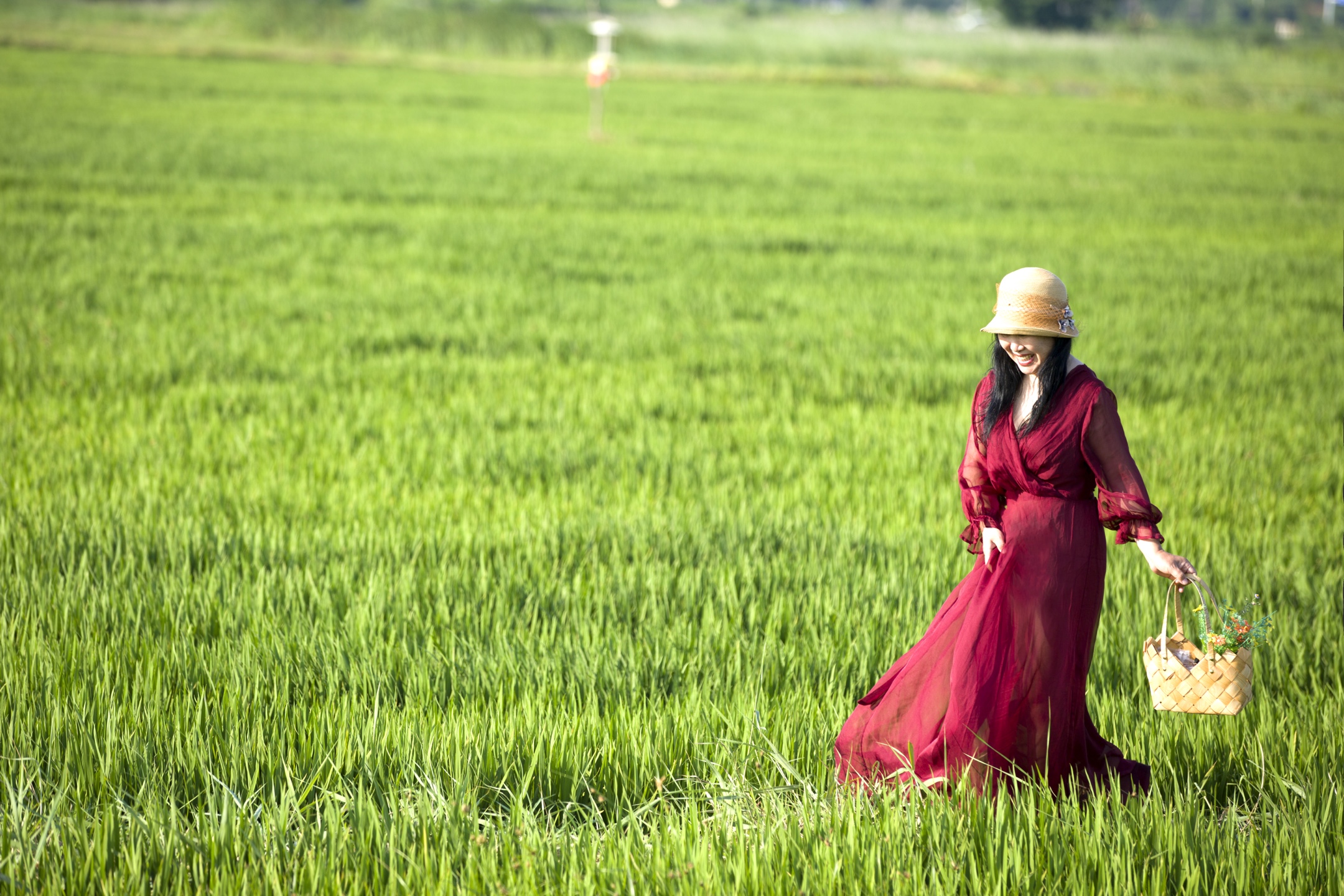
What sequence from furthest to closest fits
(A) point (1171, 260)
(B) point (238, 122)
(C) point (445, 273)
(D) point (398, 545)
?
(B) point (238, 122) < (A) point (1171, 260) < (C) point (445, 273) < (D) point (398, 545)

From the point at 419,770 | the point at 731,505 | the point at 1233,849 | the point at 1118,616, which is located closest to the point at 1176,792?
the point at 1233,849

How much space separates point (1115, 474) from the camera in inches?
83.8

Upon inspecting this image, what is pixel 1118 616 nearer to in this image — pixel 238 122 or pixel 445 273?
pixel 445 273

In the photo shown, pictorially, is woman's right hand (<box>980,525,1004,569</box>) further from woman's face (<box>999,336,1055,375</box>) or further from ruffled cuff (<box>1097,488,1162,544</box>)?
woman's face (<box>999,336,1055,375</box>)

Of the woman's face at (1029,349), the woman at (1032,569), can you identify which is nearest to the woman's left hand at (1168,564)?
the woman at (1032,569)

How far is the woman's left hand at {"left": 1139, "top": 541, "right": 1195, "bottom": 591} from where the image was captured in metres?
2.09

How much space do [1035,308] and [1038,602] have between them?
1.97 ft

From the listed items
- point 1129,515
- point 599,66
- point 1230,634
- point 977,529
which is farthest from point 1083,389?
point 599,66

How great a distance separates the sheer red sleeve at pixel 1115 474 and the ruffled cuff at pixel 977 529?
8.5 inches

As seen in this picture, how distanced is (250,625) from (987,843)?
215cm

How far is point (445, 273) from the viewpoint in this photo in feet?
30.4

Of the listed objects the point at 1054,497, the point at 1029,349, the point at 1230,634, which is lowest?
the point at 1230,634

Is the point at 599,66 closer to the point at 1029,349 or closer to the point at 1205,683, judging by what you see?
the point at 1029,349

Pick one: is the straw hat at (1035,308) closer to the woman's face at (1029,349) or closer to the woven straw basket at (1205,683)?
the woman's face at (1029,349)
